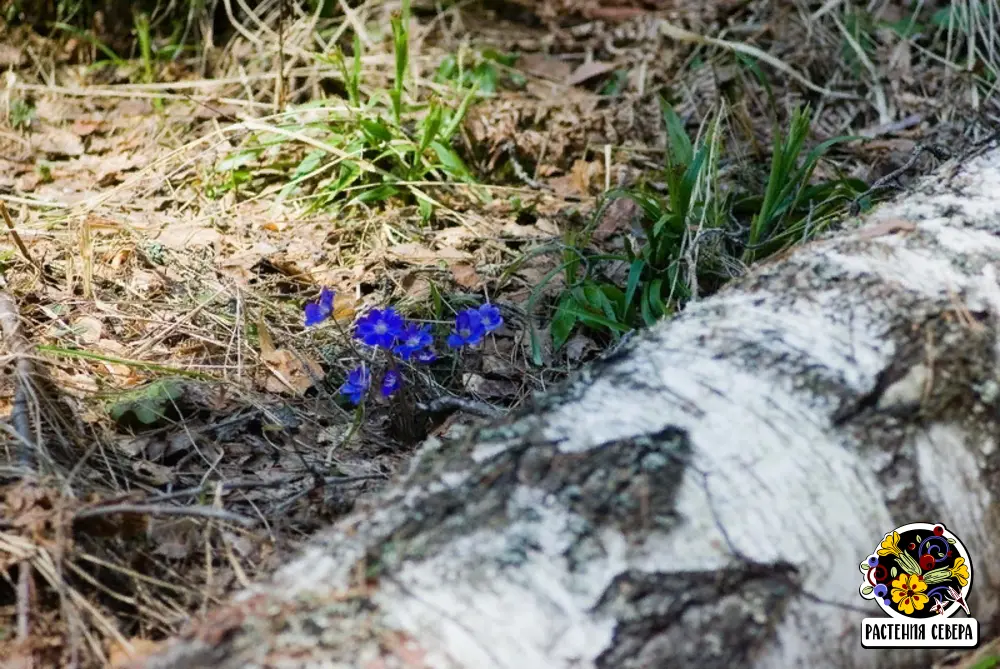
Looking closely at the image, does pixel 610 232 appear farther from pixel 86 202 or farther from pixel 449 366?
pixel 86 202

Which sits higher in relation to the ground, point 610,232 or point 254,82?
point 254,82

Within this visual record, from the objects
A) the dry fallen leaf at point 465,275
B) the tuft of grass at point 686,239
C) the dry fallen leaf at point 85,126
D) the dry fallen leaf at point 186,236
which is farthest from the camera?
the dry fallen leaf at point 85,126

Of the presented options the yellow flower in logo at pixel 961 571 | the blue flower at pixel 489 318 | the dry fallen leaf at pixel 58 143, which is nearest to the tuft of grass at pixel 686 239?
the blue flower at pixel 489 318

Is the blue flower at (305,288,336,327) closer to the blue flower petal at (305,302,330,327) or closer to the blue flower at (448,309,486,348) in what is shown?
the blue flower petal at (305,302,330,327)

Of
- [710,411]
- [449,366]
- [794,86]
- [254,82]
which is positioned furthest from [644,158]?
[710,411]

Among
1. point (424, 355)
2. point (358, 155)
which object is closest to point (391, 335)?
point (424, 355)

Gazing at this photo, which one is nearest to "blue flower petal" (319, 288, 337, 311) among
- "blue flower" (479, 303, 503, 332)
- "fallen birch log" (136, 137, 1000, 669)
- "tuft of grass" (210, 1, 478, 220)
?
"blue flower" (479, 303, 503, 332)

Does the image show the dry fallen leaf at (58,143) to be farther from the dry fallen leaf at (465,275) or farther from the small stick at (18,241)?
the dry fallen leaf at (465,275)

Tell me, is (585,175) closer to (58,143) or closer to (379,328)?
(379,328)
